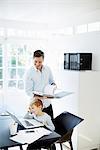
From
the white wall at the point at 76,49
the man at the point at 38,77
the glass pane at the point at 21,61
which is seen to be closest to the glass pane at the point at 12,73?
the glass pane at the point at 21,61

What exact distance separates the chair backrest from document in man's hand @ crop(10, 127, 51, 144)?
64 cm

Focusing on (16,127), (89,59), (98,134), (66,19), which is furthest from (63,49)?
(16,127)

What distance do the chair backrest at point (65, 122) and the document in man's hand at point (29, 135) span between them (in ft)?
2.08

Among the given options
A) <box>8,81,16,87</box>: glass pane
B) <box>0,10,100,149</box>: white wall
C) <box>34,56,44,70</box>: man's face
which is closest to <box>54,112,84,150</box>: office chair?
<box>0,10,100,149</box>: white wall

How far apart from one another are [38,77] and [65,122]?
724 millimetres

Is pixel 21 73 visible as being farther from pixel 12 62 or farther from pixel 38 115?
pixel 38 115

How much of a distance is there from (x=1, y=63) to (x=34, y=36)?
3.10 feet

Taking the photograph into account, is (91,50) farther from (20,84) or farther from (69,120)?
(20,84)

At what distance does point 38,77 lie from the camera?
3.50 m

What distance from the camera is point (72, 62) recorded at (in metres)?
4.25

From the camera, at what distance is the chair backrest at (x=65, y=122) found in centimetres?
319

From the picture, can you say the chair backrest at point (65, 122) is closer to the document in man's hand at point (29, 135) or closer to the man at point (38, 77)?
the man at point (38, 77)

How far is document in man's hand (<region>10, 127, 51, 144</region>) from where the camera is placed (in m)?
2.32

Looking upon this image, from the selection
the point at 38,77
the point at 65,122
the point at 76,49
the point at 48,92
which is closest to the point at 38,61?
the point at 38,77
